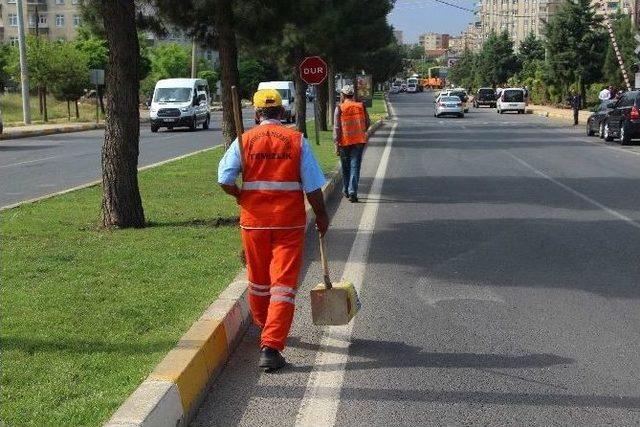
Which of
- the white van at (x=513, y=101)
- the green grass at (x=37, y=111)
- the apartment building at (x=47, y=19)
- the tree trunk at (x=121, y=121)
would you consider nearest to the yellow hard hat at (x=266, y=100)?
the tree trunk at (x=121, y=121)

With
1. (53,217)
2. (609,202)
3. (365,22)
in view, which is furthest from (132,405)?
(365,22)

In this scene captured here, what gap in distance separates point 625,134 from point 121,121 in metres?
20.3

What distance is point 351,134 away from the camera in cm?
1419

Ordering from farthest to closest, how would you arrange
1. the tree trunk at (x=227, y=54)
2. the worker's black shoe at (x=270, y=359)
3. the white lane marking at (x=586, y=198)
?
1. the tree trunk at (x=227, y=54)
2. the white lane marking at (x=586, y=198)
3. the worker's black shoe at (x=270, y=359)

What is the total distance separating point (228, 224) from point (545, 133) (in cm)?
2649

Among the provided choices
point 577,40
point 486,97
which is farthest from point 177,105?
point 486,97

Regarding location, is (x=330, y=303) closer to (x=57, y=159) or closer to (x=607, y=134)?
(x=57, y=159)

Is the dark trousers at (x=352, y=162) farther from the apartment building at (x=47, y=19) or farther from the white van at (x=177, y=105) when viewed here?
the apartment building at (x=47, y=19)

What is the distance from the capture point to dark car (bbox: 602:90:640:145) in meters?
27.2

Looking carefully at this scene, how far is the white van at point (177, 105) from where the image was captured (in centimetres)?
4175

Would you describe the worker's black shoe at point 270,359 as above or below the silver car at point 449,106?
below

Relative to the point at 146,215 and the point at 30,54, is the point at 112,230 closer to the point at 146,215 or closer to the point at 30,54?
the point at 146,215

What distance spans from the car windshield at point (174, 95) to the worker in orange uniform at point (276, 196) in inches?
1471

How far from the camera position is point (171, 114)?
41812 millimetres
